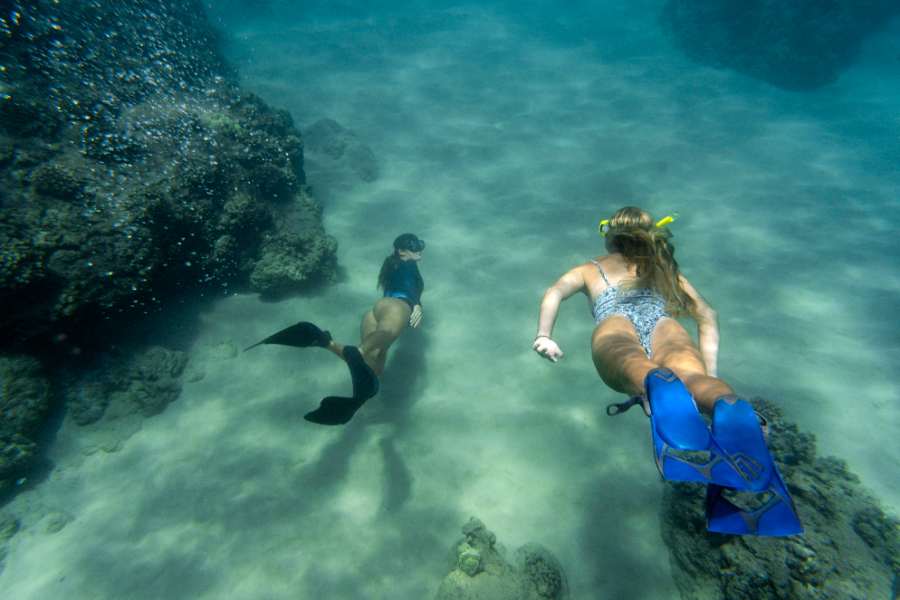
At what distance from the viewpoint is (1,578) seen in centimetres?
437

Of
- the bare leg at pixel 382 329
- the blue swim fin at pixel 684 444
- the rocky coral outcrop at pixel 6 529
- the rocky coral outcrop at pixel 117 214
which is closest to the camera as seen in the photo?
the blue swim fin at pixel 684 444

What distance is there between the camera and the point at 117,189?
6.05 metres

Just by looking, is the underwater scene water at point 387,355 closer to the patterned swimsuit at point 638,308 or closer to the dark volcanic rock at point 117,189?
the dark volcanic rock at point 117,189

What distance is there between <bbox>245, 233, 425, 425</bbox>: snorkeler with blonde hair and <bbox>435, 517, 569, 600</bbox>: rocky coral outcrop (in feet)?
5.77

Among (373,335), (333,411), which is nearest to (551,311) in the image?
(333,411)

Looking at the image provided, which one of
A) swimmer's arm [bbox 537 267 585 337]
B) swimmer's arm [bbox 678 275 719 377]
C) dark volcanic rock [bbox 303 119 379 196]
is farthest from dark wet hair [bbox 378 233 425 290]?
dark volcanic rock [bbox 303 119 379 196]

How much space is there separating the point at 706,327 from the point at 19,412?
26.3 feet

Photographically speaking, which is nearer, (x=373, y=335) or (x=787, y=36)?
(x=373, y=335)


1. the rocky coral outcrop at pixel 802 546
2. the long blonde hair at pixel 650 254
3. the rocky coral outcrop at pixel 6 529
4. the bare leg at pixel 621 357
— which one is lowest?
the rocky coral outcrop at pixel 6 529

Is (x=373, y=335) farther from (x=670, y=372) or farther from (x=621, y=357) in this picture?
(x=670, y=372)

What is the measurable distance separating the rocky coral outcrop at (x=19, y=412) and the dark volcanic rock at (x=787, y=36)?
86.2 feet

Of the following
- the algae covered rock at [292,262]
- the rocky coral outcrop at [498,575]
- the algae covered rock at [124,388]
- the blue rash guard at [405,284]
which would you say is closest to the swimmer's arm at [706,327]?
the rocky coral outcrop at [498,575]

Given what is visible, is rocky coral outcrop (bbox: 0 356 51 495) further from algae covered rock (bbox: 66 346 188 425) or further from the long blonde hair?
the long blonde hair

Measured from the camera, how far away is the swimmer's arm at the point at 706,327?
12.4ft
